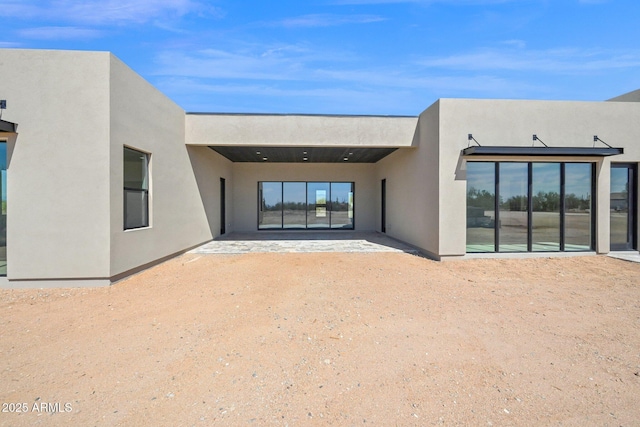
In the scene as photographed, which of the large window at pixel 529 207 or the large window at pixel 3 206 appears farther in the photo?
the large window at pixel 529 207

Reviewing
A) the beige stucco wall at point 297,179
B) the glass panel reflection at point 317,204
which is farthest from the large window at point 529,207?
the glass panel reflection at point 317,204

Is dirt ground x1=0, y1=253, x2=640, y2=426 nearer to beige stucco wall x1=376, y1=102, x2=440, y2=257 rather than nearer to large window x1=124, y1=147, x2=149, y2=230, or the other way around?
large window x1=124, y1=147, x2=149, y2=230

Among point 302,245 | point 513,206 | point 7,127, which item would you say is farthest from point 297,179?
point 7,127

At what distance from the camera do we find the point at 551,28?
22.7 ft

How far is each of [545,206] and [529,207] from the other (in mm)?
461

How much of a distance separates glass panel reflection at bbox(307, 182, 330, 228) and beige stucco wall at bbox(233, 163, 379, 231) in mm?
392

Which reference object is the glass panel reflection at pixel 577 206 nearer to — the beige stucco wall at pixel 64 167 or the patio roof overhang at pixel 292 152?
the patio roof overhang at pixel 292 152

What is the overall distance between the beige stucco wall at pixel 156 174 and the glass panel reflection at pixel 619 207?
11.6 metres

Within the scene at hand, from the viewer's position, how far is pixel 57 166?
Answer: 16.6 ft

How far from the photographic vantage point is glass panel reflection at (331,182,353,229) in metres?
13.4

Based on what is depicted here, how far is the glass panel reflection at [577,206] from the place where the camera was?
7594 millimetres

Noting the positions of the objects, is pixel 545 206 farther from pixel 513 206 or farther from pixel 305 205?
pixel 305 205

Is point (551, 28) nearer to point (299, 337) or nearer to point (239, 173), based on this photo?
point (299, 337)

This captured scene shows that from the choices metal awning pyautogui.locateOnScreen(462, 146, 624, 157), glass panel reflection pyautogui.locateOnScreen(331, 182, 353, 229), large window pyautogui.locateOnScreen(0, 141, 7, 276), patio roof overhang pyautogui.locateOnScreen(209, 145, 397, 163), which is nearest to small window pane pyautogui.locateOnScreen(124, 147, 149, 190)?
large window pyautogui.locateOnScreen(0, 141, 7, 276)
